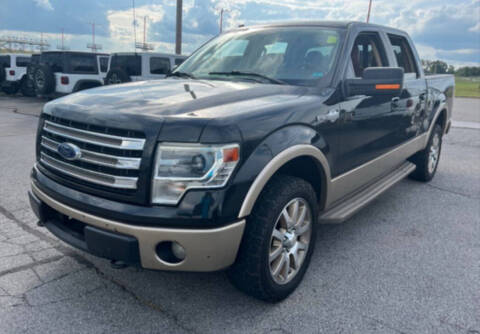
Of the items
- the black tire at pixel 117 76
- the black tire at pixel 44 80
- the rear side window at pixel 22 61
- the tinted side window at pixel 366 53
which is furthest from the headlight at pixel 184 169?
the rear side window at pixel 22 61

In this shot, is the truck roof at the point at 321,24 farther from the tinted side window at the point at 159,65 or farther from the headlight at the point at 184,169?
the tinted side window at the point at 159,65

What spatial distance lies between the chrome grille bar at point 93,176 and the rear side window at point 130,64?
30.4ft

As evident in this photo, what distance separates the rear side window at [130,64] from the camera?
11.5 meters

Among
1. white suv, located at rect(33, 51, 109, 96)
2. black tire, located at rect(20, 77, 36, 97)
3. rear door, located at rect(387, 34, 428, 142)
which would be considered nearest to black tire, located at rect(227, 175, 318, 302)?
rear door, located at rect(387, 34, 428, 142)

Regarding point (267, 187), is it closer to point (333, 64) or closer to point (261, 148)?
point (261, 148)

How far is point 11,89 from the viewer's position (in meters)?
18.6

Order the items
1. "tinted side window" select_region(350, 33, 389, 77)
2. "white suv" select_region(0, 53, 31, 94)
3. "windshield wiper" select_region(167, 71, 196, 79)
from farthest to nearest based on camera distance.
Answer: "white suv" select_region(0, 53, 31, 94), "windshield wiper" select_region(167, 71, 196, 79), "tinted side window" select_region(350, 33, 389, 77)

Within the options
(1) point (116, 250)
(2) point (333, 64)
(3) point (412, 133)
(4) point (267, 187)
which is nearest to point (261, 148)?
(4) point (267, 187)

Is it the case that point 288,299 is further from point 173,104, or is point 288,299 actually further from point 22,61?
point 22,61

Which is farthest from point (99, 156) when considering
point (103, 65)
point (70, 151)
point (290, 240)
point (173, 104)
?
point (103, 65)

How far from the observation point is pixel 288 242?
9.09 ft

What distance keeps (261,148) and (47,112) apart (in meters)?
1.48

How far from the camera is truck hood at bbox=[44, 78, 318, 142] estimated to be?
7.38ft

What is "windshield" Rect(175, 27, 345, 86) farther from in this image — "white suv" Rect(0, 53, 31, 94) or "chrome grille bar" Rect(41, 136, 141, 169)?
"white suv" Rect(0, 53, 31, 94)
